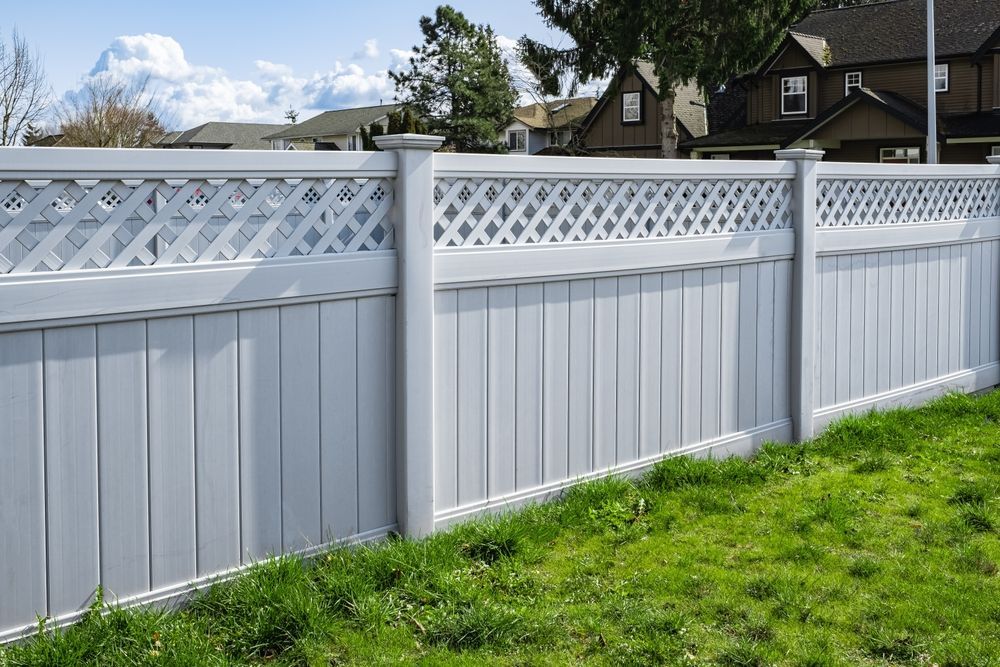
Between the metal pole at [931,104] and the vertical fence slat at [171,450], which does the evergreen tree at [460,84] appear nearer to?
the metal pole at [931,104]

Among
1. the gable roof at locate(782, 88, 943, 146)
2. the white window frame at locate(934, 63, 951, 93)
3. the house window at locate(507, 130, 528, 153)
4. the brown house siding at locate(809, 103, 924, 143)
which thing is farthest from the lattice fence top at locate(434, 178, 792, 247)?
the house window at locate(507, 130, 528, 153)

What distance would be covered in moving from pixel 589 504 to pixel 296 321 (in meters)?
1.68

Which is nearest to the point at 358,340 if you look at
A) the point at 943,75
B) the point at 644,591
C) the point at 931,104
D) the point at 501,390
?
the point at 501,390

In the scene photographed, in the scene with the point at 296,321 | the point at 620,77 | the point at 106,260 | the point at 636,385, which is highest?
the point at 620,77

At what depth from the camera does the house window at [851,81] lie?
32.2 m

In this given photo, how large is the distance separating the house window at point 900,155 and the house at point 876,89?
0.10ft

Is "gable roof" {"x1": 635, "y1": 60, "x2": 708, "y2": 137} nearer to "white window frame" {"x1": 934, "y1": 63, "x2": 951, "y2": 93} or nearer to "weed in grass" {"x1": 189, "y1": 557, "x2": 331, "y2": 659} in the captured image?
"white window frame" {"x1": 934, "y1": 63, "x2": 951, "y2": 93}

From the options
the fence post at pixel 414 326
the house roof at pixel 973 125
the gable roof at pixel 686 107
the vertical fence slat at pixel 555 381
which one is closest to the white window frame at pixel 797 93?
the gable roof at pixel 686 107

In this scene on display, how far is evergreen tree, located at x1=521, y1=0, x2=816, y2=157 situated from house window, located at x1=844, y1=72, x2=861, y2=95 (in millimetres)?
3983

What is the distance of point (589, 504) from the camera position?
468 cm

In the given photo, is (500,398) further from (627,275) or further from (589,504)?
(627,275)

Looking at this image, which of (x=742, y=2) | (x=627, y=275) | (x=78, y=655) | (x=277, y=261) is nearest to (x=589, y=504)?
(x=627, y=275)

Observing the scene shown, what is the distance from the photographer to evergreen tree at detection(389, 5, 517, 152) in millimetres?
46344

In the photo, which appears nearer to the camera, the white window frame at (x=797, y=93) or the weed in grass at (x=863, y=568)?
the weed in grass at (x=863, y=568)
